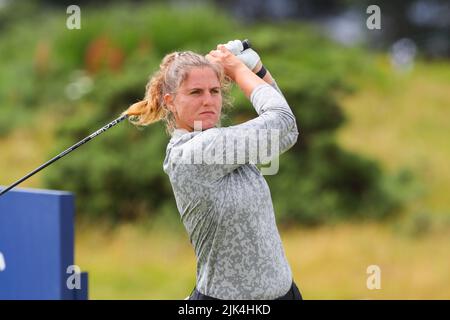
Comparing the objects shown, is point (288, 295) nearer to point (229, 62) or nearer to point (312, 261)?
point (229, 62)

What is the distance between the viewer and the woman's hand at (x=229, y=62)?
3.04 metres

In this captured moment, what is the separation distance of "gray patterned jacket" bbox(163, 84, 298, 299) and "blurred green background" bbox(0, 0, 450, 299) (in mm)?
4771

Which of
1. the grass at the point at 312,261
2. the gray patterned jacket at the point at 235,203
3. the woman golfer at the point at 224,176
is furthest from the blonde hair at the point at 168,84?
the grass at the point at 312,261

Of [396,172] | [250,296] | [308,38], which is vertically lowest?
[250,296]

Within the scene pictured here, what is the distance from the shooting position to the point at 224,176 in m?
2.93

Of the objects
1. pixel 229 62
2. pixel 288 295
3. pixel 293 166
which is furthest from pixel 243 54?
pixel 293 166

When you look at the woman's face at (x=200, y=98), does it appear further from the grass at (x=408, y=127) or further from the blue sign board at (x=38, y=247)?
the grass at (x=408, y=127)

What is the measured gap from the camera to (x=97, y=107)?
9.84m

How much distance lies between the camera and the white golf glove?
3.11 m

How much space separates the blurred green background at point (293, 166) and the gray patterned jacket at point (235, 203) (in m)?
4.77

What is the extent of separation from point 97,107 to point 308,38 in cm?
325
